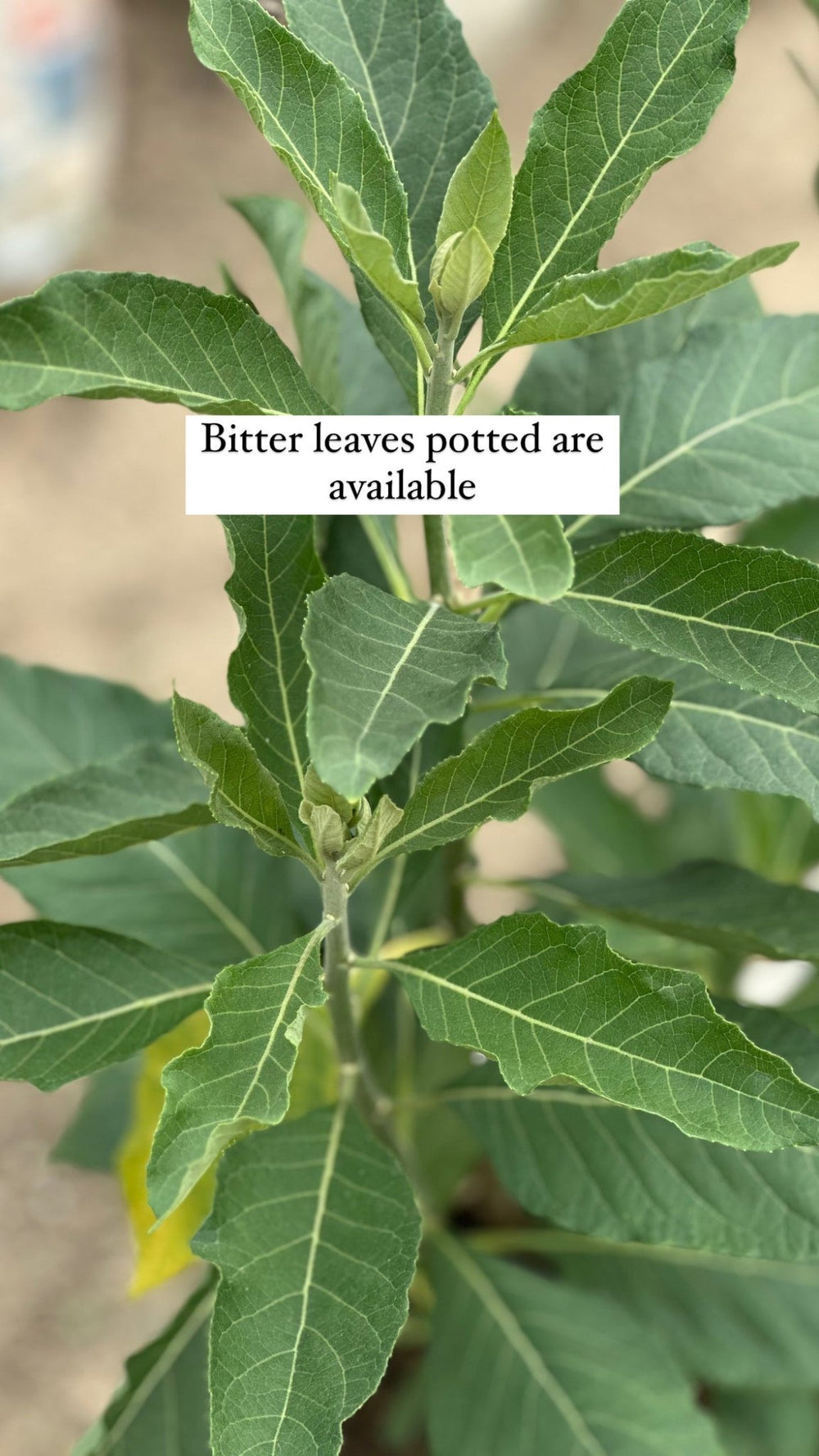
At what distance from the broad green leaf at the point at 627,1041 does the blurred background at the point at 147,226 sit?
3.34 ft

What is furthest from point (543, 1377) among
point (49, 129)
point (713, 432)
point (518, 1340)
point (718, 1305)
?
point (49, 129)

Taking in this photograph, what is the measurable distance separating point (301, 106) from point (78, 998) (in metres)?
0.36

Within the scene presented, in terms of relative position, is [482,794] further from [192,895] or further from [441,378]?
[192,895]

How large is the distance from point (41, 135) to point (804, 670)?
6.09 ft

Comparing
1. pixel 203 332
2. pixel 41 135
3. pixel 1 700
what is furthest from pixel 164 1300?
pixel 41 135

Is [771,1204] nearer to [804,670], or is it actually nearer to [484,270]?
[804,670]

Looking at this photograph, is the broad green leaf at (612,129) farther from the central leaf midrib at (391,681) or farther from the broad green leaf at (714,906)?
the broad green leaf at (714,906)

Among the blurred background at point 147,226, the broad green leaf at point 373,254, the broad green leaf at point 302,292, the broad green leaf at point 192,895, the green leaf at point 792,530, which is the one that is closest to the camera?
the broad green leaf at point 373,254

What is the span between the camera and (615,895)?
0.68 meters

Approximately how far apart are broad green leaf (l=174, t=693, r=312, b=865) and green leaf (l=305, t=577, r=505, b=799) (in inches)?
2.0

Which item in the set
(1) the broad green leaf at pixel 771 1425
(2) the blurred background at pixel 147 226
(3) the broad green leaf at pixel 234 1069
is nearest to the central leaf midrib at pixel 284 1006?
(3) the broad green leaf at pixel 234 1069

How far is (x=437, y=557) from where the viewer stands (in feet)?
1.80

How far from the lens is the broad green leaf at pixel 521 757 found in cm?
44

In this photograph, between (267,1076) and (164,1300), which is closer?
(267,1076)
